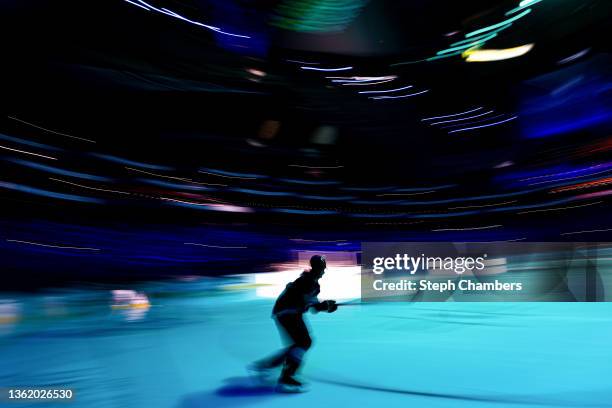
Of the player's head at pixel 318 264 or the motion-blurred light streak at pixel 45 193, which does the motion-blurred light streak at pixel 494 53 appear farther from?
the motion-blurred light streak at pixel 45 193

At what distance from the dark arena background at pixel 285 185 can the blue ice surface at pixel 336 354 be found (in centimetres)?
4

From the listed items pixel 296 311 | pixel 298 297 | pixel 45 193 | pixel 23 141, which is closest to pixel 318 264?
pixel 298 297

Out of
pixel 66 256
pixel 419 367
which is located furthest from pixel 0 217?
pixel 419 367

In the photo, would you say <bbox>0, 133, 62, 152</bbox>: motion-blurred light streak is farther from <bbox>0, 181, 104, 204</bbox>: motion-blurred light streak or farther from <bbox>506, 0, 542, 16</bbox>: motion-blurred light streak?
<bbox>506, 0, 542, 16</bbox>: motion-blurred light streak

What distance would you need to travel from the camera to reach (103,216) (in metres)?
11.2

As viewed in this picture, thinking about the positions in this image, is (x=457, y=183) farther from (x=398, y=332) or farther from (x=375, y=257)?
(x=398, y=332)

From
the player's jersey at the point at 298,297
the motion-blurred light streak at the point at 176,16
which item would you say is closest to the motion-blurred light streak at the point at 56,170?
the motion-blurred light streak at the point at 176,16

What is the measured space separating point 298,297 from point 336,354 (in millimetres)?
1784

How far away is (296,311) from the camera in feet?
12.2

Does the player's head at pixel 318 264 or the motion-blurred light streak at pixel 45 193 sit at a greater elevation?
the motion-blurred light streak at pixel 45 193

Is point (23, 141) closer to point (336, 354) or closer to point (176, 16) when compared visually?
point (176, 16)

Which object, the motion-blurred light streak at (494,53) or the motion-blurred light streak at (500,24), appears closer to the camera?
the motion-blurred light streak at (500,24)

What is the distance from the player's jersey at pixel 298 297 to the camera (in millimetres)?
3725

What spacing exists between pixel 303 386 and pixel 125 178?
9976 mm
